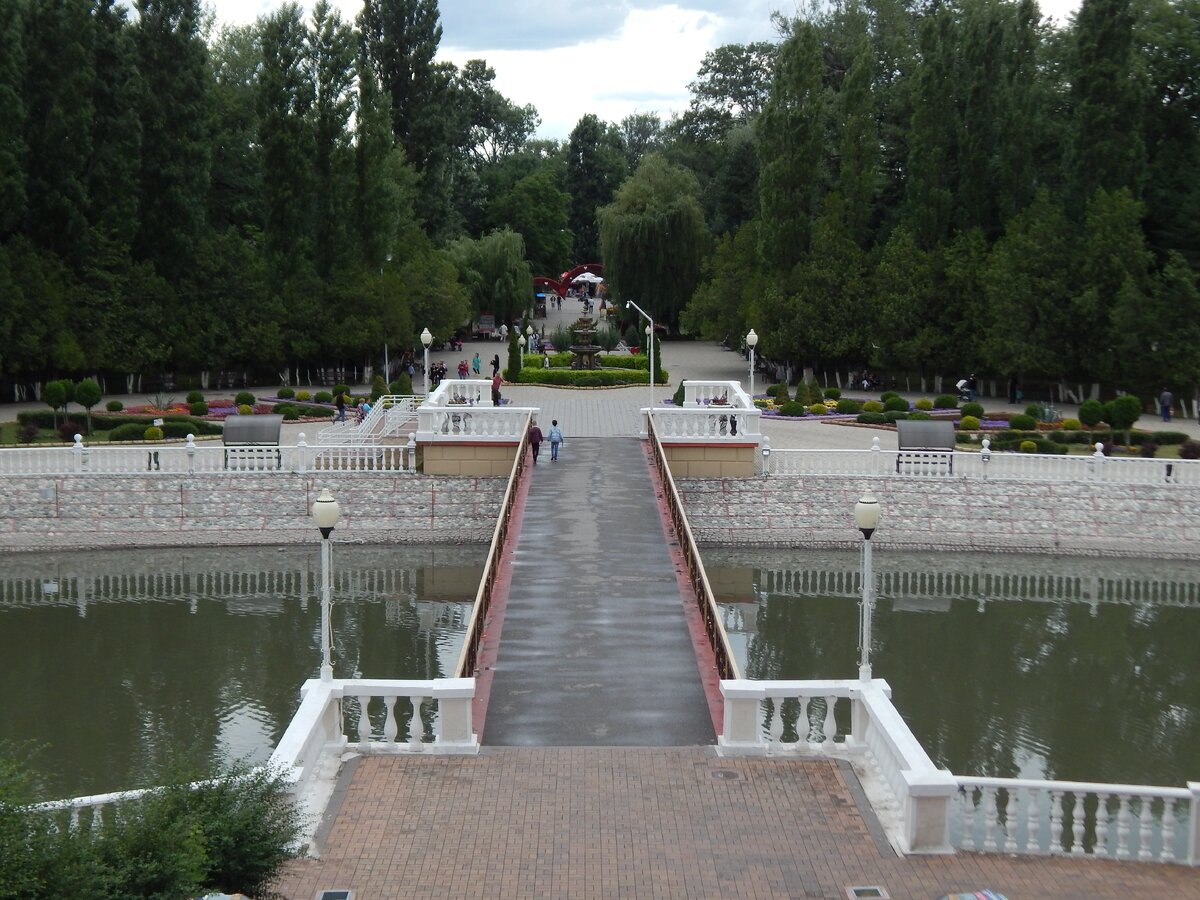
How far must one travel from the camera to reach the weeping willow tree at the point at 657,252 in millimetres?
65312

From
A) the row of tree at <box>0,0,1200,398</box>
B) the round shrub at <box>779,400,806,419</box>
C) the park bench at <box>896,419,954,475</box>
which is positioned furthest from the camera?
the row of tree at <box>0,0,1200,398</box>

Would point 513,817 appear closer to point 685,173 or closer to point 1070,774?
point 1070,774

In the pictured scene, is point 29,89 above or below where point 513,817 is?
above

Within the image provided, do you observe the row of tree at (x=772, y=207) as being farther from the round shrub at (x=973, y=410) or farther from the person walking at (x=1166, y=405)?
the round shrub at (x=973, y=410)

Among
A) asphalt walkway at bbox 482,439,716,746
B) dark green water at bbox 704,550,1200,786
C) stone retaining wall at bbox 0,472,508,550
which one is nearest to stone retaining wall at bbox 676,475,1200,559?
dark green water at bbox 704,550,1200,786

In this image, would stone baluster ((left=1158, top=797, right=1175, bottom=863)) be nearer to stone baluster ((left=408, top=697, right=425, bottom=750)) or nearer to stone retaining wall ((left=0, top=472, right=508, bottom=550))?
stone baluster ((left=408, top=697, right=425, bottom=750))

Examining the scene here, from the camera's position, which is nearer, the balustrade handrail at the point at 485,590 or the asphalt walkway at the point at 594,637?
the asphalt walkway at the point at 594,637

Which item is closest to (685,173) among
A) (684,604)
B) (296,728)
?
(684,604)

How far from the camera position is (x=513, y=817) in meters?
11.2

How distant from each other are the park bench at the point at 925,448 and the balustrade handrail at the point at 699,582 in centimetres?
540

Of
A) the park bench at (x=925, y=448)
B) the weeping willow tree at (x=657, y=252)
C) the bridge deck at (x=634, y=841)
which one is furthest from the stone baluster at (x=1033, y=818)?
the weeping willow tree at (x=657, y=252)

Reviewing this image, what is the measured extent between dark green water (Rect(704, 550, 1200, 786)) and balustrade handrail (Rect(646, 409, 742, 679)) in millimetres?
2254

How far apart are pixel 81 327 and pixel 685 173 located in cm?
3461

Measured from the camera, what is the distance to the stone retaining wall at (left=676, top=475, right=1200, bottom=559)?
2962cm
